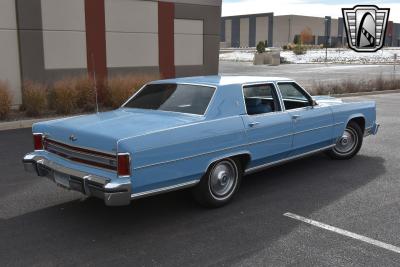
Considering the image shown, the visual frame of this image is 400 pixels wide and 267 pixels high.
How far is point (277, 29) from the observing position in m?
134

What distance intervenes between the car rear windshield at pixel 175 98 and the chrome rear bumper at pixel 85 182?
4.47 feet

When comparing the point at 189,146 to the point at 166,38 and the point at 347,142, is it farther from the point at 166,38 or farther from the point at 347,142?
the point at 166,38

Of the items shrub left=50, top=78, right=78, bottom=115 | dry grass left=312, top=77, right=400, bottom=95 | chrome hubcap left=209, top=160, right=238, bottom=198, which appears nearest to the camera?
chrome hubcap left=209, top=160, right=238, bottom=198

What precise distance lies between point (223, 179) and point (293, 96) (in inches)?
73.8

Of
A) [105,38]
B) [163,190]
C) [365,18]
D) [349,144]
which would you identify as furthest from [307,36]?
[163,190]

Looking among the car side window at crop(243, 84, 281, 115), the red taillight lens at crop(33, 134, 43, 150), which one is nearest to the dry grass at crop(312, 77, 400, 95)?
the car side window at crop(243, 84, 281, 115)

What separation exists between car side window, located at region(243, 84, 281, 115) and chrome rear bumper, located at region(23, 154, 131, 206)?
2.01 m

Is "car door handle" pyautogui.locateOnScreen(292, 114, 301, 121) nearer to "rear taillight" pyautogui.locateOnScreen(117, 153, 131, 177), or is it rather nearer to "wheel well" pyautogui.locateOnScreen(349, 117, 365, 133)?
"wheel well" pyautogui.locateOnScreen(349, 117, 365, 133)

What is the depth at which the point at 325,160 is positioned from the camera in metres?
7.46

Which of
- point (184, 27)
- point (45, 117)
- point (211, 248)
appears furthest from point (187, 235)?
point (184, 27)

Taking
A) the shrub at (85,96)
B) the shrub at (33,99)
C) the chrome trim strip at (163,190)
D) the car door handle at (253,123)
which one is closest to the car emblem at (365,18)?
the shrub at (85,96)

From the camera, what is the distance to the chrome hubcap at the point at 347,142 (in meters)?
7.40

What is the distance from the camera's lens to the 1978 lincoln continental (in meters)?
4.33

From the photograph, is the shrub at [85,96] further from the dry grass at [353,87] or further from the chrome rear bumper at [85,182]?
the dry grass at [353,87]
